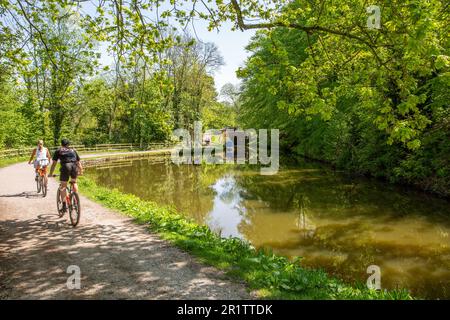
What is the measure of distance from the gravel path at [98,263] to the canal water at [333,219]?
11.0 feet

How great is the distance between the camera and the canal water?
8875 millimetres

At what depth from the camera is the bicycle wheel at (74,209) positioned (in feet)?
30.0

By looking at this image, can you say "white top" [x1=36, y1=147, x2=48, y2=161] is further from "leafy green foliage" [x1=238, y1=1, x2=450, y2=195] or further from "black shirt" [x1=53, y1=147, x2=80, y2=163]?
"leafy green foliage" [x1=238, y1=1, x2=450, y2=195]

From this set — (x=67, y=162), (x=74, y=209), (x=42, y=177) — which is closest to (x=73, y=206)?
(x=74, y=209)

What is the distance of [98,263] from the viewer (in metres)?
6.58

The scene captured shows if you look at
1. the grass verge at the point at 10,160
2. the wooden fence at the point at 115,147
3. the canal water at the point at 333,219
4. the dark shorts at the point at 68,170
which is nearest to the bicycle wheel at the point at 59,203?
the dark shorts at the point at 68,170

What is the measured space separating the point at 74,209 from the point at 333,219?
9.04 metres

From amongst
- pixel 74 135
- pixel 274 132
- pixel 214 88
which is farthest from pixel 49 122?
pixel 214 88

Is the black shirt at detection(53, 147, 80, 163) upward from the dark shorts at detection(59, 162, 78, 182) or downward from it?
upward

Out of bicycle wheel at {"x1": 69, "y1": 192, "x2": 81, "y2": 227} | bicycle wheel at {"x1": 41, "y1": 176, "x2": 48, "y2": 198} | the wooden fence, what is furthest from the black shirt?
the wooden fence

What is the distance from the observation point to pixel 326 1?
319 inches

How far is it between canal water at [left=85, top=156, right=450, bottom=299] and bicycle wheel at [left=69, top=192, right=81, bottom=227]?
3940mm

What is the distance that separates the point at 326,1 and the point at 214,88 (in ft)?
192

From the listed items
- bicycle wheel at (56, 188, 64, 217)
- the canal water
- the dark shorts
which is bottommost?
the canal water
